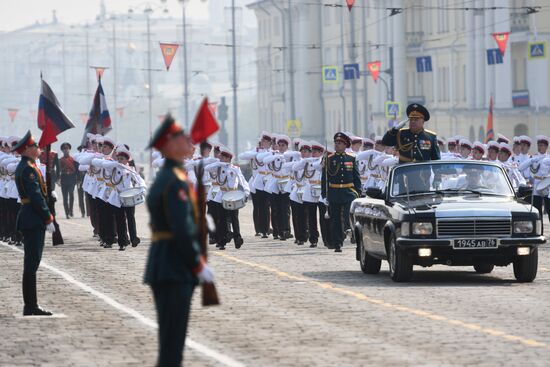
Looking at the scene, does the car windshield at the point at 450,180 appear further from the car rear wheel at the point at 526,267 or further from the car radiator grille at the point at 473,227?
the car radiator grille at the point at 473,227

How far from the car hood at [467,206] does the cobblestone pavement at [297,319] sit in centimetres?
81

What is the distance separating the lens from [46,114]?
24375mm

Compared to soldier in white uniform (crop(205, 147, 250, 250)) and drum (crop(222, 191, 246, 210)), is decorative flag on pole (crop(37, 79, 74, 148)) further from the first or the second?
soldier in white uniform (crop(205, 147, 250, 250))

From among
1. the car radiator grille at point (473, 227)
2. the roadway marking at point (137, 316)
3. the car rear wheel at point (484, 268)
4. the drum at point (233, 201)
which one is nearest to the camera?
the roadway marking at point (137, 316)

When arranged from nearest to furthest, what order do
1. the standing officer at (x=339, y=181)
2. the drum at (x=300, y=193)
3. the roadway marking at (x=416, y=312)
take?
1. the roadway marking at (x=416, y=312)
2. the standing officer at (x=339, y=181)
3. the drum at (x=300, y=193)

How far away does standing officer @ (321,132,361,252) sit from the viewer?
27.0 metres

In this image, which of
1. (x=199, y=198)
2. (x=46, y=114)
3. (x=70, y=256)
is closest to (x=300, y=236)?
(x=70, y=256)

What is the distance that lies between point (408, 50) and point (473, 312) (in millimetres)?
79638

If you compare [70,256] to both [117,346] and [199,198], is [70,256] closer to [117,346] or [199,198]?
[117,346]

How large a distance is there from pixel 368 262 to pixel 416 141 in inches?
69.5

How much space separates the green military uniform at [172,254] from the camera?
35.2 ft

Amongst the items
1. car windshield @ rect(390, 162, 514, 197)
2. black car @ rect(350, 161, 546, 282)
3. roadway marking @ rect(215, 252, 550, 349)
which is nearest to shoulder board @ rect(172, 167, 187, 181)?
roadway marking @ rect(215, 252, 550, 349)

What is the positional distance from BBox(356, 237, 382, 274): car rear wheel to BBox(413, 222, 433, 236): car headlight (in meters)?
2.33

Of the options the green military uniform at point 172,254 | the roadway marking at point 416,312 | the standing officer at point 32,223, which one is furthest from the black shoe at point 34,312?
the green military uniform at point 172,254
